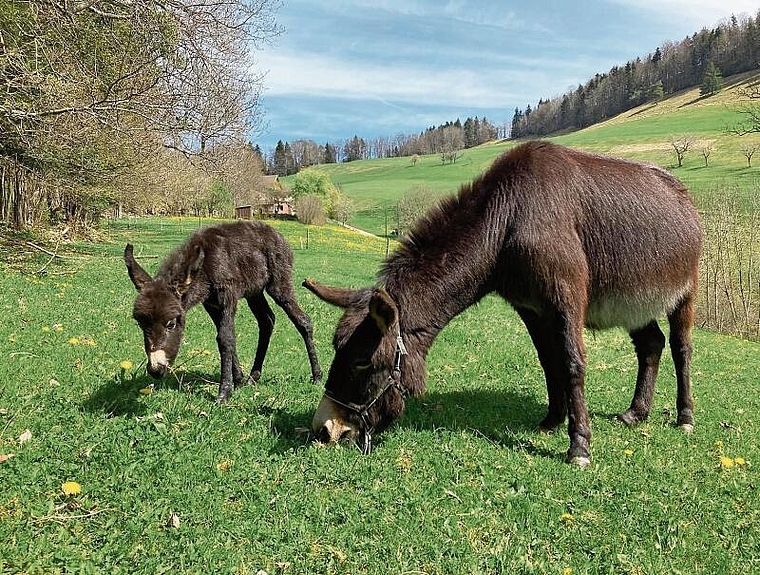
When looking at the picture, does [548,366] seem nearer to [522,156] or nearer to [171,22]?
[522,156]

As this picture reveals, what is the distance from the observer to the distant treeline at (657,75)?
129 m

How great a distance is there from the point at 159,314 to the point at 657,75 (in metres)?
174

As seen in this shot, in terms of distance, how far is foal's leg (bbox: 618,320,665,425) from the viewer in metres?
6.78

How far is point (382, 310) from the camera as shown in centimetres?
433

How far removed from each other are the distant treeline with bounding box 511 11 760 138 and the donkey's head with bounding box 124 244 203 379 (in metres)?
155

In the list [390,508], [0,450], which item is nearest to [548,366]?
[390,508]

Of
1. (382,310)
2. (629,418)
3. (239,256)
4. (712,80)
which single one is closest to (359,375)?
(382,310)

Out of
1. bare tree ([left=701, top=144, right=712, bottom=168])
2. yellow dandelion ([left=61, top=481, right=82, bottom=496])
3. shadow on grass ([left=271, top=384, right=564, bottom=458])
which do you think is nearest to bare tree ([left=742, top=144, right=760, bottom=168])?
bare tree ([left=701, top=144, right=712, bottom=168])

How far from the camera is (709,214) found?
2636 cm

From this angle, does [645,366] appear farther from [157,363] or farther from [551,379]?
[157,363]

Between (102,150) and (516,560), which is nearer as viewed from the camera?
(516,560)

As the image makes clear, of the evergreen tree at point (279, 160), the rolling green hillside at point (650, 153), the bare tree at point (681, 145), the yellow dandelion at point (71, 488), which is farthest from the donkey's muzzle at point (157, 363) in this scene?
the evergreen tree at point (279, 160)

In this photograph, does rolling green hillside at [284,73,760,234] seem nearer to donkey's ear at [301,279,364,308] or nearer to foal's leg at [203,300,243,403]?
foal's leg at [203,300,243,403]

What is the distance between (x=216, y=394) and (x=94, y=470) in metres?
2.29
